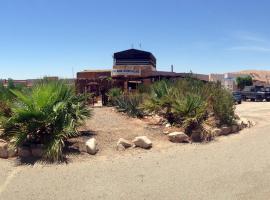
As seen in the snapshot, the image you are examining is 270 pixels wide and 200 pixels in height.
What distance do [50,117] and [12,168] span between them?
5.81ft

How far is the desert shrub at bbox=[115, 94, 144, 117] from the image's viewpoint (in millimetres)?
17547

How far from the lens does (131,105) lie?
58.6ft

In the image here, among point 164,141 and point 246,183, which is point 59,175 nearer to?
point 246,183

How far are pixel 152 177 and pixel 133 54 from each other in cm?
4460

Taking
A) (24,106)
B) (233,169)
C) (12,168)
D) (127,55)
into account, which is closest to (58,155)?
(12,168)

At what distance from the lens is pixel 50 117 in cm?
1107

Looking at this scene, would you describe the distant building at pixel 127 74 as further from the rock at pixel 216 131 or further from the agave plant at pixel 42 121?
the agave plant at pixel 42 121

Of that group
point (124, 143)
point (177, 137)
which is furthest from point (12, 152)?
point (177, 137)

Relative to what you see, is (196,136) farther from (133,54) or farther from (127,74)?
(133,54)

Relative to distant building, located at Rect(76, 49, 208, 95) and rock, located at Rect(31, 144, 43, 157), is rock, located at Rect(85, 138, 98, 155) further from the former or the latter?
distant building, located at Rect(76, 49, 208, 95)

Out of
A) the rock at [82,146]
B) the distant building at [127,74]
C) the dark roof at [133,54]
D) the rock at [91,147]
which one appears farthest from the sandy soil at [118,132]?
the dark roof at [133,54]

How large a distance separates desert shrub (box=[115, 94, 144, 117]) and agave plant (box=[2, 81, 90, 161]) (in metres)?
5.93

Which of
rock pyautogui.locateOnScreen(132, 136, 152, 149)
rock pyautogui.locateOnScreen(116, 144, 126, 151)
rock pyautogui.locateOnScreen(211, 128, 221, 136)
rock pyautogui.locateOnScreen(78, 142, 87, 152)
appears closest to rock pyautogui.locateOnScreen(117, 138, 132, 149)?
rock pyautogui.locateOnScreen(116, 144, 126, 151)

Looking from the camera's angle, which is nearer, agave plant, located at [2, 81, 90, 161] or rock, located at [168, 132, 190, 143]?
agave plant, located at [2, 81, 90, 161]
